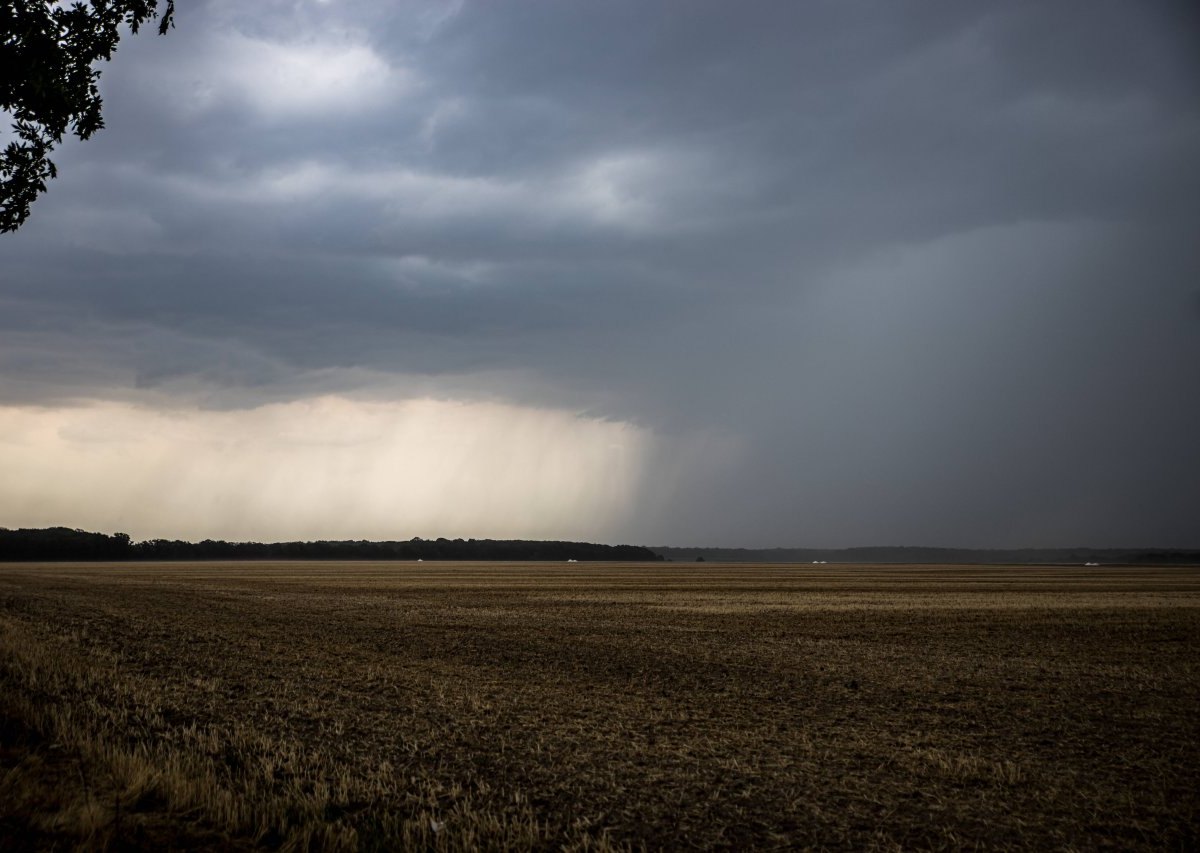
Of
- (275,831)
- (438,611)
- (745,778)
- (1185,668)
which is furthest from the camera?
(438,611)

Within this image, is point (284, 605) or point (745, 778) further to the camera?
point (284, 605)

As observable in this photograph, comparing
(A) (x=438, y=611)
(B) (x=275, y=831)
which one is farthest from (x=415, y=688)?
(A) (x=438, y=611)

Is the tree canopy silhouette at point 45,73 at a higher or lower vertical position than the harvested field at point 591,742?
higher

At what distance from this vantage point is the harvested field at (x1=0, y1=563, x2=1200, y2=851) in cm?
884

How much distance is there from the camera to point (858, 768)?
1143 centimetres

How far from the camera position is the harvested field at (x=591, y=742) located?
884 centimetres

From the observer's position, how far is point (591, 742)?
41.5 ft

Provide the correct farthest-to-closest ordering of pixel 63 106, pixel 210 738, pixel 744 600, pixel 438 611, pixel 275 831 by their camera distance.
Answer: pixel 744 600 < pixel 438 611 < pixel 63 106 < pixel 210 738 < pixel 275 831

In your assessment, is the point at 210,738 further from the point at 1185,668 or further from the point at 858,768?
the point at 1185,668

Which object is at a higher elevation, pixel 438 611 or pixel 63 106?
pixel 63 106

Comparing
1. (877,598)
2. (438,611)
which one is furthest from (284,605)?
(877,598)

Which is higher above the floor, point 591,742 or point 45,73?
point 45,73

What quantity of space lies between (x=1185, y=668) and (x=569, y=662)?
56.7 feet

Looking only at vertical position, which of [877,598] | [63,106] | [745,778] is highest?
[63,106]
